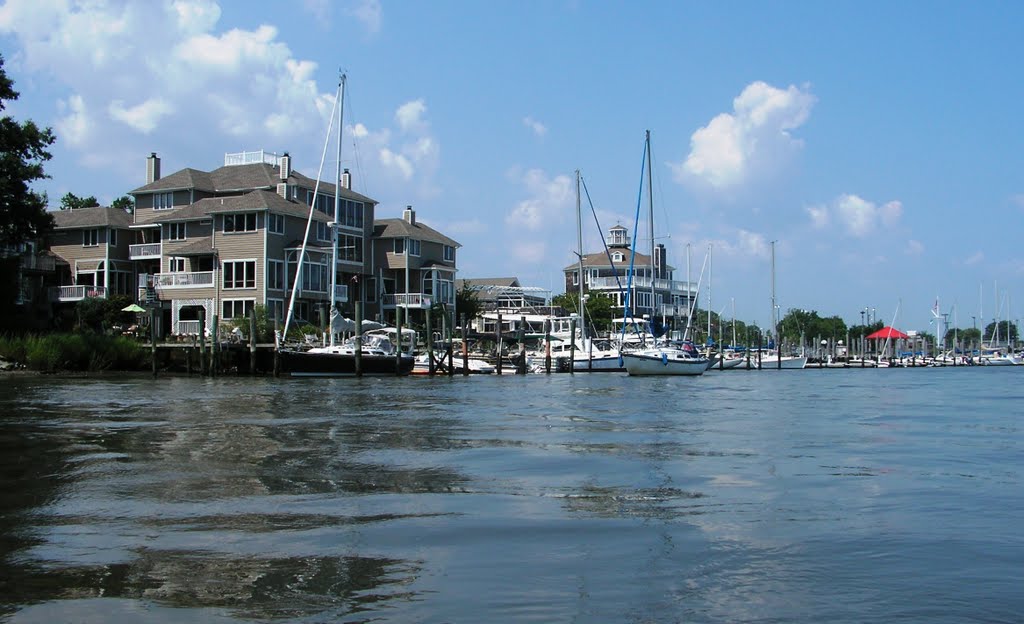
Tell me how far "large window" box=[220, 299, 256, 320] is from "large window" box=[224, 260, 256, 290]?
0.94 m

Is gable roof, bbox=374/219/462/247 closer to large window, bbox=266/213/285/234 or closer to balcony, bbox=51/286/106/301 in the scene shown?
large window, bbox=266/213/285/234

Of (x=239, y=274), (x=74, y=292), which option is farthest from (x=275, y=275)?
(x=74, y=292)

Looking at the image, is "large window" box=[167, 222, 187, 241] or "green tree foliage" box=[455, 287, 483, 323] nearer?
"large window" box=[167, 222, 187, 241]

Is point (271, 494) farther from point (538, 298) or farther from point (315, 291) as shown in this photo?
point (538, 298)

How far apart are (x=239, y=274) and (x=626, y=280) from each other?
194 ft

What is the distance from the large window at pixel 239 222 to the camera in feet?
210

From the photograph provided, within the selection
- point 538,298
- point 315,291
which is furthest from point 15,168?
point 538,298

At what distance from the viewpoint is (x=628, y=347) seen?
70.2 m

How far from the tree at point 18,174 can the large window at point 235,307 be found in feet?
49.2

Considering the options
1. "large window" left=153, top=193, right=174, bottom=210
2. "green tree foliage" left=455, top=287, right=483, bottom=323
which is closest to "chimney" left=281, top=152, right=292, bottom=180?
"large window" left=153, top=193, right=174, bottom=210

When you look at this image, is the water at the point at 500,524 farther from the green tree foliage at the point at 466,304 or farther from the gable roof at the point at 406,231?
the green tree foliage at the point at 466,304

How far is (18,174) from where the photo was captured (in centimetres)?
4909

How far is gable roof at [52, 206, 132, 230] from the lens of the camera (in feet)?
236

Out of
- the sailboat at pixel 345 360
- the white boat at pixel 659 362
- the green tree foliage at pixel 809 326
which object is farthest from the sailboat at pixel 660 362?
the green tree foliage at pixel 809 326
